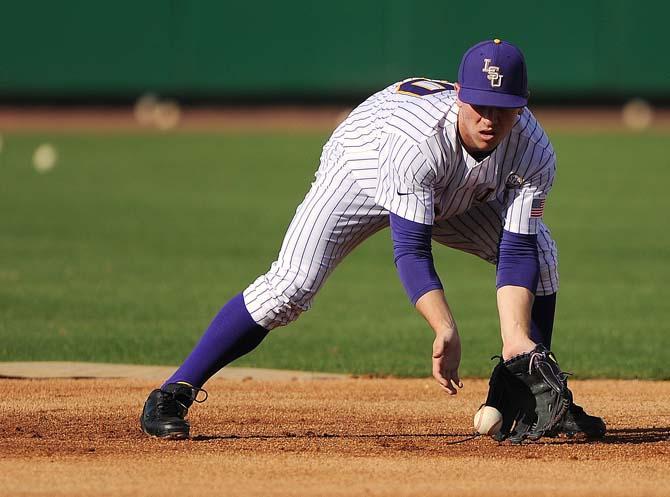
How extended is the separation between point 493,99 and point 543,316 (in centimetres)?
112

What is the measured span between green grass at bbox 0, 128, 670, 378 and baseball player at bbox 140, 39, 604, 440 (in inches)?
80.9

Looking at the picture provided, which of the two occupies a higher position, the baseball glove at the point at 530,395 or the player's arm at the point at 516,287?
the player's arm at the point at 516,287

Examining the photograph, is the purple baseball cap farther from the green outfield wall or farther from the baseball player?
the green outfield wall

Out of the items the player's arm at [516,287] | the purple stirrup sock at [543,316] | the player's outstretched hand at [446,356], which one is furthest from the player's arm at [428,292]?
the purple stirrup sock at [543,316]

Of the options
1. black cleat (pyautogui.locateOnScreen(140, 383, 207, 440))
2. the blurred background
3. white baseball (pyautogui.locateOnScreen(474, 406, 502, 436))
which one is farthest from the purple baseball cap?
the blurred background

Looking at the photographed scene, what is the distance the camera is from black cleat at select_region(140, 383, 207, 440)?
445 cm

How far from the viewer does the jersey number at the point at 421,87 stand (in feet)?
14.3

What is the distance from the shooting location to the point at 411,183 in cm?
406

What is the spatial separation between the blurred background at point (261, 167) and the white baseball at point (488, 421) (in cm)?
205

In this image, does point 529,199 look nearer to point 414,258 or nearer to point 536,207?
point 536,207

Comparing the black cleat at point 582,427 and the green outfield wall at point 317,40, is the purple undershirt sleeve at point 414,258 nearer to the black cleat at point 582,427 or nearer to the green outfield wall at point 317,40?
the black cleat at point 582,427

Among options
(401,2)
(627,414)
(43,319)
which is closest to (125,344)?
(43,319)

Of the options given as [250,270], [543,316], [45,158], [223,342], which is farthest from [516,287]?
[45,158]

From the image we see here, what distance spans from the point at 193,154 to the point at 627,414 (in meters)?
16.1
